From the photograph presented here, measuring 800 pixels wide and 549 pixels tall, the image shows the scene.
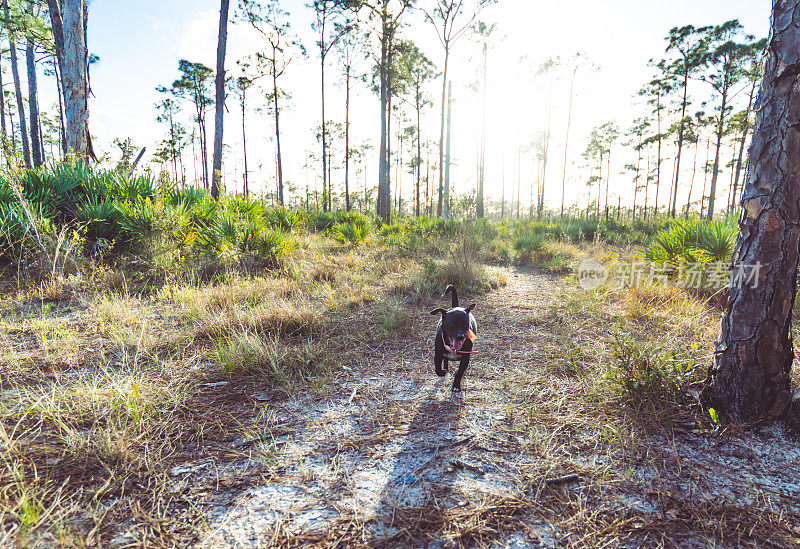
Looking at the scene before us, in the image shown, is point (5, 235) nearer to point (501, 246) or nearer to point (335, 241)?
point (335, 241)

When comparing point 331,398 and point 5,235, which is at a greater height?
point 5,235

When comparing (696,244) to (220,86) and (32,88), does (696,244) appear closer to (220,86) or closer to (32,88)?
(220,86)

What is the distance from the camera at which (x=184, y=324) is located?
3.16 metres

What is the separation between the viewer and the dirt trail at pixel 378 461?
3.86 ft

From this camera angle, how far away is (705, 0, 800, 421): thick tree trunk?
1.56m

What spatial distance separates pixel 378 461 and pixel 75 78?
9.51 m

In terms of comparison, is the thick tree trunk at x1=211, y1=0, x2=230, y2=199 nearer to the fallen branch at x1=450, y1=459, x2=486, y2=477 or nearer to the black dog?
the black dog

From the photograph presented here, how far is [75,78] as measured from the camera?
22.0 ft

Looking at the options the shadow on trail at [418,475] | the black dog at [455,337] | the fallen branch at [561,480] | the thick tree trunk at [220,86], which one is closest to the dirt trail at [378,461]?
the shadow on trail at [418,475]

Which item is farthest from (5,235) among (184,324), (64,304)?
(184,324)

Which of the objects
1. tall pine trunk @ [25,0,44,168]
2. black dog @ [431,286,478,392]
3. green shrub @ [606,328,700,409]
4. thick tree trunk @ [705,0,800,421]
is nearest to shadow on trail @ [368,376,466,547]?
black dog @ [431,286,478,392]

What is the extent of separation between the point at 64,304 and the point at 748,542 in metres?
5.59

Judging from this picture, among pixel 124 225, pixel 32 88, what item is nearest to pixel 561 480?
pixel 124 225

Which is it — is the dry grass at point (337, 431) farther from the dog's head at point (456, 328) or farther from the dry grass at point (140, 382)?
the dog's head at point (456, 328)
